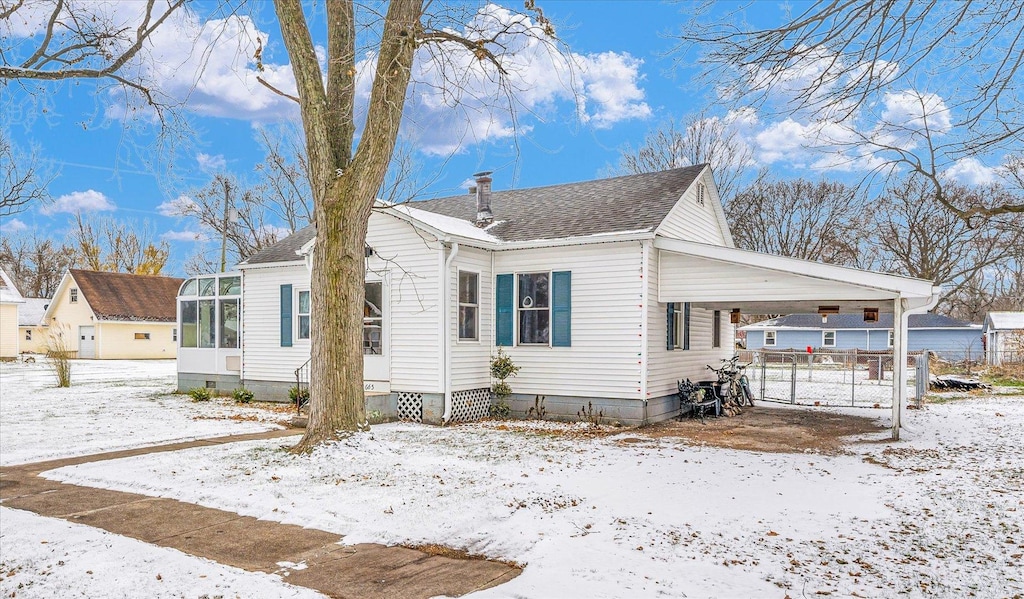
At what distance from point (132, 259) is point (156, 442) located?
43.5 metres

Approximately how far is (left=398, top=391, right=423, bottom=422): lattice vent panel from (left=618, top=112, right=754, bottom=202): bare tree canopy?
20.4m

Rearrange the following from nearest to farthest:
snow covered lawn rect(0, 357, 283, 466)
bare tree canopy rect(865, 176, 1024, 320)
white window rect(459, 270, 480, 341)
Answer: snow covered lawn rect(0, 357, 283, 466), white window rect(459, 270, 480, 341), bare tree canopy rect(865, 176, 1024, 320)

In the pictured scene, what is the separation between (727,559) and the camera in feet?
15.6

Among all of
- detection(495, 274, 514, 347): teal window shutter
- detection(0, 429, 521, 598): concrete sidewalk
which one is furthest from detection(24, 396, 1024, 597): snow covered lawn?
detection(495, 274, 514, 347): teal window shutter

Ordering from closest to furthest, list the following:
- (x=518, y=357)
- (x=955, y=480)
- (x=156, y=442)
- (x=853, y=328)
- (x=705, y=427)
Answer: (x=955, y=480) < (x=156, y=442) < (x=705, y=427) < (x=518, y=357) < (x=853, y=328)

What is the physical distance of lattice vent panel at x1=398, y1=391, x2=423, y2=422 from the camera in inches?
483

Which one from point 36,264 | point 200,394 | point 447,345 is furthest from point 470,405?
point 36,264

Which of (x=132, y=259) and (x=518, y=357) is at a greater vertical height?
(x=132, y=259)

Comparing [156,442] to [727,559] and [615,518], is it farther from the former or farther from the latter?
[727,559]

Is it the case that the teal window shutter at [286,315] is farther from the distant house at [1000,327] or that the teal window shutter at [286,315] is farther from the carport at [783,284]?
the distant house at [1000,327]

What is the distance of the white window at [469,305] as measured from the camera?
1249 centimetres

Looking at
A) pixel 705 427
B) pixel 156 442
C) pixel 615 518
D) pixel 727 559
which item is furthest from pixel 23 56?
pixel 705 427

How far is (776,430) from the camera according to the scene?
11.5 m

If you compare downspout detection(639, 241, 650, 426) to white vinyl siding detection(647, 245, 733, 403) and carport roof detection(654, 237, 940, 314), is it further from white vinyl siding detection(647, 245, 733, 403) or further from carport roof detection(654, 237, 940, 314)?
carport roof detection(654, 237, 940, 314)
